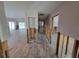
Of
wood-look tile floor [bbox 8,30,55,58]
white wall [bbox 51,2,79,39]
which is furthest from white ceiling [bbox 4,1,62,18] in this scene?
wood-look tile floor [bbox 8,30,55,58]

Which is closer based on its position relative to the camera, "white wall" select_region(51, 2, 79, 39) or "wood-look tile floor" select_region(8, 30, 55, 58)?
"white wall" select_region(51, 2, 79, 39)

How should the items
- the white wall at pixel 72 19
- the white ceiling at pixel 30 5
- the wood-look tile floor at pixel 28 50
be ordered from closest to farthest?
1. the white wall at pixel 72 19
2. the white ceiling at pixel 30 5
3. the wood-look tile floor at pixel 28 50

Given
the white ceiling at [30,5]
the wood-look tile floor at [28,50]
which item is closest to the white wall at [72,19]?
the white ceiling at [30,5]

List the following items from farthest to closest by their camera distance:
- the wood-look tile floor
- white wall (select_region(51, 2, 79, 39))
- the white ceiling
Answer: the wood-look tile floor < the white ceiling < white wall (select_region(51, 2, 79, 39))

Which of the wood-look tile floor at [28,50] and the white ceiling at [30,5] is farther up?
the white ceiling at [30,5]

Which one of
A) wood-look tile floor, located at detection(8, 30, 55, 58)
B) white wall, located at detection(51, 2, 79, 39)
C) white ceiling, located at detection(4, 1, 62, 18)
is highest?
white ceiling, located at detection(4, 1, 62, 18)

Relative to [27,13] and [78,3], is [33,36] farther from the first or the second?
[78,3]

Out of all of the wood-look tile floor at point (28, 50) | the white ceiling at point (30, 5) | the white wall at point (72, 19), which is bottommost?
the wood-look tile floor at point (28, 50)

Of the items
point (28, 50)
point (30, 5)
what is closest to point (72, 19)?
point (30, 5)

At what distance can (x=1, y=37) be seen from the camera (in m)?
1.86

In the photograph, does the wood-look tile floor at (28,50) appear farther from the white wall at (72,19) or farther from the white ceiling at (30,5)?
the white ceiling at (30,5)

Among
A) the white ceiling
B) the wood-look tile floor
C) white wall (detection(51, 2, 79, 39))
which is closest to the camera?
white wall (detection(51, 2, 79, 39))

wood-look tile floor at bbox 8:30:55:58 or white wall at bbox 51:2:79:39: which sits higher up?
white wall at bbox 51:2:79:39

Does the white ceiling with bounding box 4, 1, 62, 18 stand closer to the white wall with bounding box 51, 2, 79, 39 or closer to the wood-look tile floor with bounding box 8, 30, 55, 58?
the white wall with bounding box 51, 2, 79, 39
